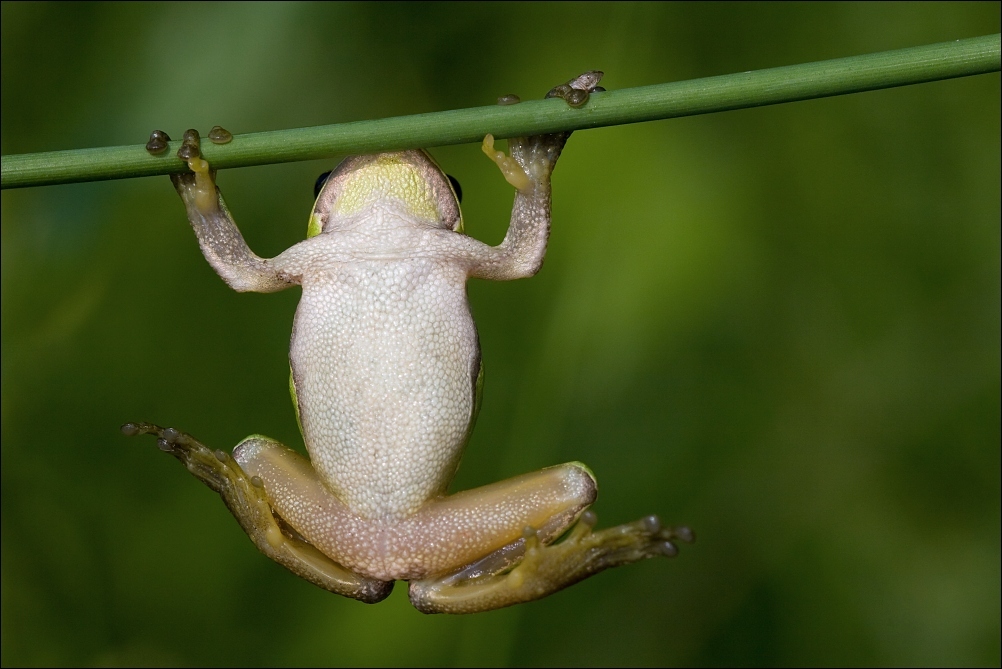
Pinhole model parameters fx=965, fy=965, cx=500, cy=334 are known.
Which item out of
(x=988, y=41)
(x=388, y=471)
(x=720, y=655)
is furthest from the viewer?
(x=720, y=655)

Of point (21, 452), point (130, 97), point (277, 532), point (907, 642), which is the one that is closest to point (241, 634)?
point (21, 452)

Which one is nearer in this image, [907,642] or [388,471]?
[388,471]

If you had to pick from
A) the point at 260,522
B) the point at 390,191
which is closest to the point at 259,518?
the point at 260,522

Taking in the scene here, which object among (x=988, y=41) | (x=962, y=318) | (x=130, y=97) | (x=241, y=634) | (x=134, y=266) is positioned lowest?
(x=241, y=634)

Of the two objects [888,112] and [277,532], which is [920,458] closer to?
[888,112]

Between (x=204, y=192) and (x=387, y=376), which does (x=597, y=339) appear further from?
(x=204, y=192)

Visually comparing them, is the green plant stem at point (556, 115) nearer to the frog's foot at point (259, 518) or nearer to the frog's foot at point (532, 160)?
the frog's foot at point (532, 160)

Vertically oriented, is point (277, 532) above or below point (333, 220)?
below

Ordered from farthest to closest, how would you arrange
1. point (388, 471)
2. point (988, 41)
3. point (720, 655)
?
point (720, 655) → point (388, 471) → point (988, 41)
